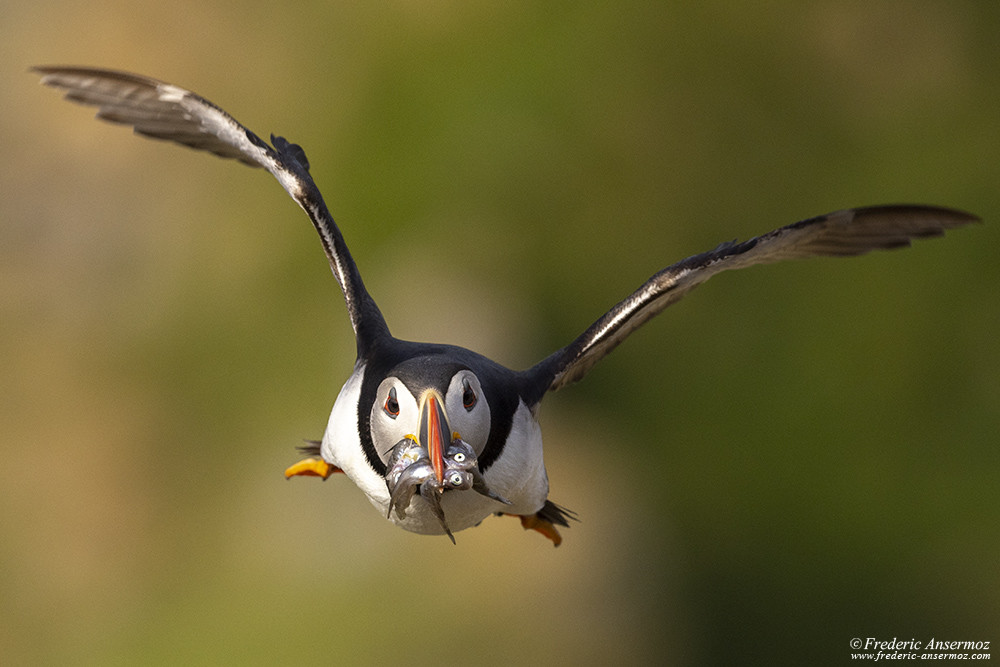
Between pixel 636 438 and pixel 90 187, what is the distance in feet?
20.7

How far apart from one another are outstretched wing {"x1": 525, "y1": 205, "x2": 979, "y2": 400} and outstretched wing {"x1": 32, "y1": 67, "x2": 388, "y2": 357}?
0.86 metres

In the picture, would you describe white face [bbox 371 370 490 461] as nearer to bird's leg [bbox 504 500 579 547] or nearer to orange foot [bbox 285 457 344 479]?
orange foot [bbox 285 457 344 479]

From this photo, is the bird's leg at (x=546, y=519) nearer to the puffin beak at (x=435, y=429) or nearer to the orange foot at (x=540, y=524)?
the orange foot at (x=540, y=524)

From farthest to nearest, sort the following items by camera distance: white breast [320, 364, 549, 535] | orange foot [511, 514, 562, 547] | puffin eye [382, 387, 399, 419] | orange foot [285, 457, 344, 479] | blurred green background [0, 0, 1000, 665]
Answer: blurred green background [0, 0, 1000, 665]
orange foot [511, 514, 562, 547]
orange foot [285, 457, 344, 479]
white breast [320, 364, 549, 535]
puffin eye [382, 387, 399, 419]

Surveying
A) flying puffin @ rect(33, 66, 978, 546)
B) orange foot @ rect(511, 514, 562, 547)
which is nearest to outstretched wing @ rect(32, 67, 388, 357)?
flying puffin @ rect(33, 66, 978, 546)

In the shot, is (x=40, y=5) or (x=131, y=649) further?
(x=40, y=5)

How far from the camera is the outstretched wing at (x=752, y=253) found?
4.06 m

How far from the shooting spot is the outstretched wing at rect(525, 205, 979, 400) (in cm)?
406

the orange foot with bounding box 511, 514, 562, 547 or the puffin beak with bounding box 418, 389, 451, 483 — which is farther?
the orange foot with bounding box 511, 514, 562, 547

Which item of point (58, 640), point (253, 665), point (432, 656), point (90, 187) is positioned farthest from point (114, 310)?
point (432, 656)

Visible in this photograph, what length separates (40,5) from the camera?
12.1 meters

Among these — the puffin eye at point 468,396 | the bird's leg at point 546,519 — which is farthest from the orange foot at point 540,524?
the puffin eye at point 468,396

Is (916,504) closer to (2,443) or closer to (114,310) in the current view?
(114,310)

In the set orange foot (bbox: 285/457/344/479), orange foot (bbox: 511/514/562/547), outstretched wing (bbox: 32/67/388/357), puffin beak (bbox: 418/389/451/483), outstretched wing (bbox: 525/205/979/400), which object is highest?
outstretched wing (bbox: 32/67/388/357)
